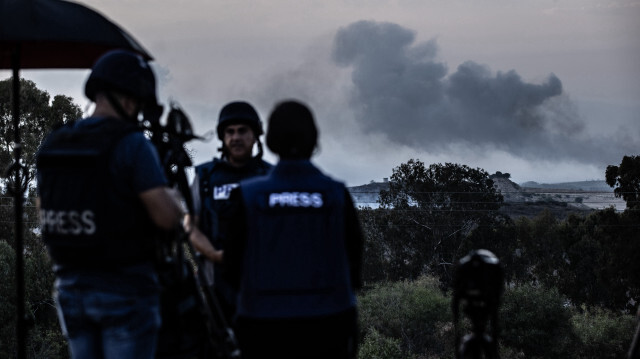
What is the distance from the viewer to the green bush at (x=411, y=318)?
5088cm

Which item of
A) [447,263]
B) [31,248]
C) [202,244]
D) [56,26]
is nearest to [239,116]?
[202,244]

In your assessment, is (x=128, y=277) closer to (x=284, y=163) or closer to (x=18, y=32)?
(x=284, y=163)

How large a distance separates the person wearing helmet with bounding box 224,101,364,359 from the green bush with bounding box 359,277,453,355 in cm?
4828

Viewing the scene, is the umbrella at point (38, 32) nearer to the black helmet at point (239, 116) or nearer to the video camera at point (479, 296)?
the black helmet at point (239, 116)

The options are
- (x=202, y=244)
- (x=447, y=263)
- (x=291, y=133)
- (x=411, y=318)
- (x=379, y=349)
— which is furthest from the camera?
(x=447, y=263)

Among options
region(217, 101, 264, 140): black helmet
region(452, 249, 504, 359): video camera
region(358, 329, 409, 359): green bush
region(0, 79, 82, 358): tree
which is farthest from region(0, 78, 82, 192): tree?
region(452, 249, 504, 359): video camera

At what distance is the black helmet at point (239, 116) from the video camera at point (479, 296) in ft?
7.80

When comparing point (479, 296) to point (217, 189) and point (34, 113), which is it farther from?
point (34, 113)

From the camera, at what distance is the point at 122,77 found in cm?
298

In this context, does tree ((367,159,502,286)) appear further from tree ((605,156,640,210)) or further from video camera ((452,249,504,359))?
video camera ((452,249,504,359))

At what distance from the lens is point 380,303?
169 ft

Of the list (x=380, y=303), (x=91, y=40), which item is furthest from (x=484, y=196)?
(x=91, y=40)

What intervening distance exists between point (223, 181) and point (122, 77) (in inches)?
62.4

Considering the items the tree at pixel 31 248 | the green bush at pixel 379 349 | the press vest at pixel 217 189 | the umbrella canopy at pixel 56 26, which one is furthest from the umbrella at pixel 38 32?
the green bush at pixel 379 349
